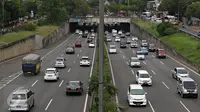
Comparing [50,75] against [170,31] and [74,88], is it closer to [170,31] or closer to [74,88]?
[74,88]

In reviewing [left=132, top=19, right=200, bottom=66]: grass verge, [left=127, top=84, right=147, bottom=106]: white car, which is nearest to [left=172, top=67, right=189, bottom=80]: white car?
[left=132, top=19, right=200, bottom=66]: grass verge

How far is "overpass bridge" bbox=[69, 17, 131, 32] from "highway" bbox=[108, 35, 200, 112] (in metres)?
76.7

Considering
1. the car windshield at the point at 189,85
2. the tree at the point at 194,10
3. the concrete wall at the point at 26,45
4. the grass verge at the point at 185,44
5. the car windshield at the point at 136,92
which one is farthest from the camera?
the tree at the point at 194,10

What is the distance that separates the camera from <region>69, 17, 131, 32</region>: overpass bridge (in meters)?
142

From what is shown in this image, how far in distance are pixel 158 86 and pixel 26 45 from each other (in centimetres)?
3718

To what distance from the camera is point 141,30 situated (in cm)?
11156

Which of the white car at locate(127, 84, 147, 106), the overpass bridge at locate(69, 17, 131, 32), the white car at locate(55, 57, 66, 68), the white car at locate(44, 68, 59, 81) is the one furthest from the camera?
the overpass bridge at locate(69, 17, 131, 32)

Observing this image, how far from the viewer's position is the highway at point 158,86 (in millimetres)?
31031

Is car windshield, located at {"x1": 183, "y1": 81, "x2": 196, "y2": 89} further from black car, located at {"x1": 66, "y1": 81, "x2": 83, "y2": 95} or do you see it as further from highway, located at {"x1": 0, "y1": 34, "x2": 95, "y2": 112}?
black car, located at {"x1": 66, "y1": 81, "x2": 83, "y2": 95}

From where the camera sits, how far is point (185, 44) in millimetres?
69438

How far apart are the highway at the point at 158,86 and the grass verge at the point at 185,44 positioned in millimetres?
2372

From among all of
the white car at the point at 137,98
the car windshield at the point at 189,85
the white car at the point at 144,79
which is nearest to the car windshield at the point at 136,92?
the white car at the point at 137,98

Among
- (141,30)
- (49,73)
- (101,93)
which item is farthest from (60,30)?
(101,93)

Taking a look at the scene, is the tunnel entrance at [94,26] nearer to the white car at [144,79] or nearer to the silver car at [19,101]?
the white car at [144,79]
